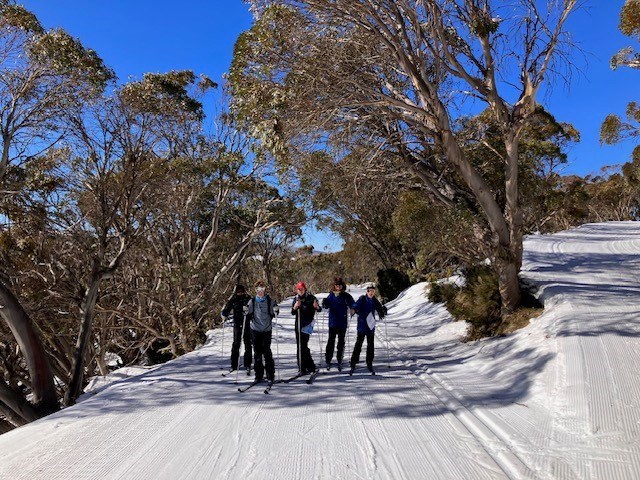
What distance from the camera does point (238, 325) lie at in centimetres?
852

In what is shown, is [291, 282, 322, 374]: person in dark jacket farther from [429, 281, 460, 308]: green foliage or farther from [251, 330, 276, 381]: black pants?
[429, 281, 460, 308]: green foliage

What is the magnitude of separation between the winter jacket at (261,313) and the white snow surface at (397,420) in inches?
39.4

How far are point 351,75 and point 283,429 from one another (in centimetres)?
688

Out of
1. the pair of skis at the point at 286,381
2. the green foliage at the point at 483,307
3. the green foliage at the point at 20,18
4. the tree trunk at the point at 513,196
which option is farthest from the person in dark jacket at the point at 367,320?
the green foliage at the point at 20,18

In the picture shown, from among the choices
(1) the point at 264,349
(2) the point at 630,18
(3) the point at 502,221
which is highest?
(2) the point at 630,18

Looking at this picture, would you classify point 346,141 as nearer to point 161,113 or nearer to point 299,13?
point 299,13

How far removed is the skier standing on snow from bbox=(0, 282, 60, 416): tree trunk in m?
5.20

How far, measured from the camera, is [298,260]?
169ft

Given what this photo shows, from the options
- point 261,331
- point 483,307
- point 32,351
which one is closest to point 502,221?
point 483,307

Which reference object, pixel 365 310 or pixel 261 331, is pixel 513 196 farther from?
pixel 261 331

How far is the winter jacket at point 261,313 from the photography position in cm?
719

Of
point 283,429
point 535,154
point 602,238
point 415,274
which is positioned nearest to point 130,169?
point 283,429

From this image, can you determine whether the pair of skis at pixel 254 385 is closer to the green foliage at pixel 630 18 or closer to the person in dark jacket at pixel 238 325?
the person in dark jacket at pixel 238 325

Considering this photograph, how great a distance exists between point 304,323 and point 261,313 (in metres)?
0.88
